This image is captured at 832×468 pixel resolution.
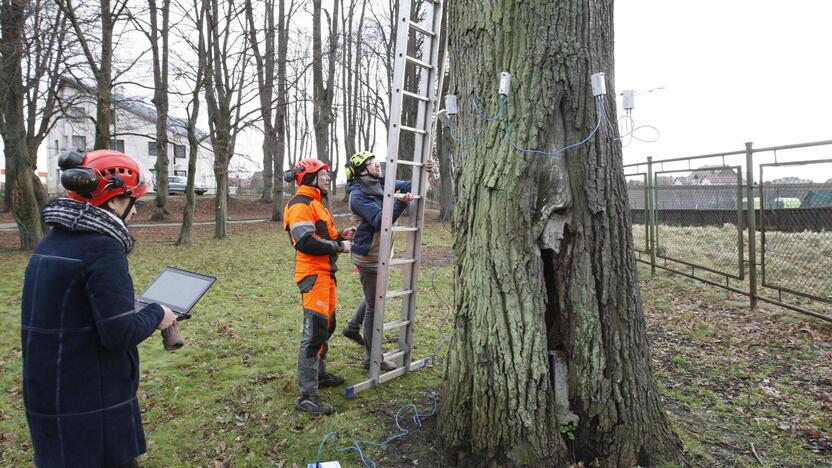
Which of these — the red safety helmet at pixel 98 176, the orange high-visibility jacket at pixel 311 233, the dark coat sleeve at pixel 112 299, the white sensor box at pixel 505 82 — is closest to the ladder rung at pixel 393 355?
the orange high-visibility jacket at pixel 311 233

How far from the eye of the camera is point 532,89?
3.09 m

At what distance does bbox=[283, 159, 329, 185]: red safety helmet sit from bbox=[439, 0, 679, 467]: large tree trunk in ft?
4.98

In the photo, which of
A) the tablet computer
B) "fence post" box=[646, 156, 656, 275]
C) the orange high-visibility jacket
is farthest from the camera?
"fence post" box=[646, 156, 656, 275]

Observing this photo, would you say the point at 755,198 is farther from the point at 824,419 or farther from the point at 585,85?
the point at 585,85

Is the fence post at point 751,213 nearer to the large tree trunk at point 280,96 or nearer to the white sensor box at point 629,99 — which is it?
the white sensor box at point 629,99

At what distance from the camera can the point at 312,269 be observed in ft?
13.3

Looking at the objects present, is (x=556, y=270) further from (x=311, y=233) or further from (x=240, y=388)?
(x=240, y=388)

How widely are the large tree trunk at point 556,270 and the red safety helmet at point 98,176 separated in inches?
74.7

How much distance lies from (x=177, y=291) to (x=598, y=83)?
2.55 meters

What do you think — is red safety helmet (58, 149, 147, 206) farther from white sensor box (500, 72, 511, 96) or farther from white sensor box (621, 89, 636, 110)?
white sensor box (621, 89, 636, 110)

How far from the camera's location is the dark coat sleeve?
2.06m

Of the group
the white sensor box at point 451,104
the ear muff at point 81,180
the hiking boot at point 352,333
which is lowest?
the hiking boot at point 352,333

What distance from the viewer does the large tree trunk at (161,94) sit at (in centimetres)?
1614

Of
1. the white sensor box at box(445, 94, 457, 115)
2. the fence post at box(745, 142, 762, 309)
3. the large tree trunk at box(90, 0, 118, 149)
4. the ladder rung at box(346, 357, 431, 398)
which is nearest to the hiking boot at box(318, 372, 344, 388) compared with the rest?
the ladder rung at box(346, 357, 431, 398)
